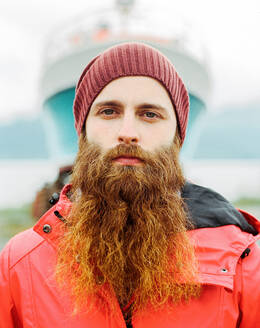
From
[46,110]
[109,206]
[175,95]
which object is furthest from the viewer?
[46,110]

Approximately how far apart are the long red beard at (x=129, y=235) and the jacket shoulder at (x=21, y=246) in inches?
5.7

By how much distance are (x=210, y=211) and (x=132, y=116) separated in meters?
0.56

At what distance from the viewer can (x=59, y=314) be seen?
1.24 m

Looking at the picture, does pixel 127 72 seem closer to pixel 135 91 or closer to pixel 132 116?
pixel 135 91

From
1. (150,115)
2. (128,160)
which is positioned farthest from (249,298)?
(150,115)

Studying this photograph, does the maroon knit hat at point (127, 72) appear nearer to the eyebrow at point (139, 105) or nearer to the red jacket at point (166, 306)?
the eyebrow at point (139, 105)

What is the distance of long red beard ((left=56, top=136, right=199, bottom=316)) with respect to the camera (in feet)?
4.17

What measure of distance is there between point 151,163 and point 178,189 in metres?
0.26

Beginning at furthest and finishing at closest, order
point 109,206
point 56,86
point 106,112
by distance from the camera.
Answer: point 56,86, point 106,112, point 109,206

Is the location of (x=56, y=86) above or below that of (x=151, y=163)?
above

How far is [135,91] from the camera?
1.45m

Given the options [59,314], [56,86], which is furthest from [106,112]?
[56,86]

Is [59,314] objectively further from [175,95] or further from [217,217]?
[175,95]

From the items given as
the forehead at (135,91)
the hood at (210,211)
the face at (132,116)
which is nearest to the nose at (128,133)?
the face at (132,116)
